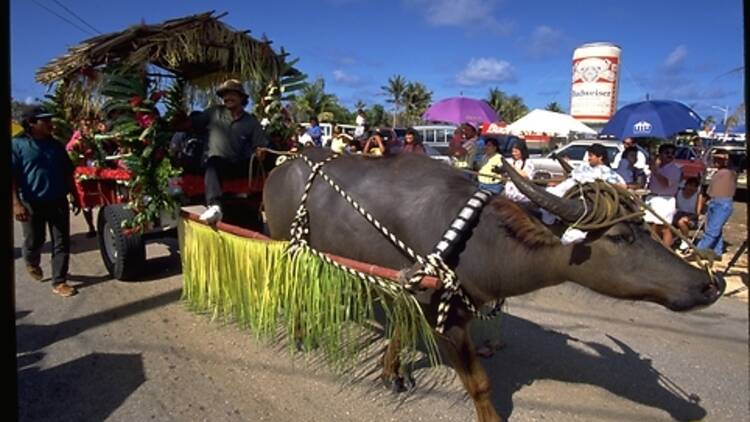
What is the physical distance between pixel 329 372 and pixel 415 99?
195 feet

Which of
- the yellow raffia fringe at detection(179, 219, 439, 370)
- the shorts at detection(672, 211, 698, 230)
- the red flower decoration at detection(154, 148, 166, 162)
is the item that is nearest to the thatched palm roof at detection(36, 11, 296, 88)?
the red flower decoration at detection(154, 148, 166, 162)

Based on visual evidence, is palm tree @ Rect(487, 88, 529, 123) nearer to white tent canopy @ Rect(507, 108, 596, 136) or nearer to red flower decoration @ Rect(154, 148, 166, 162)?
white tent canopy @ Rect(507, 108, 596, 136)

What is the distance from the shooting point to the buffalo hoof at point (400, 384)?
11.0ft

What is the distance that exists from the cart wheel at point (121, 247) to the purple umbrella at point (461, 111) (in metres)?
9.01

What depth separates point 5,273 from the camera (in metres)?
1.53

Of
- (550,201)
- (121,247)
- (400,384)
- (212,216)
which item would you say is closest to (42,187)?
(121,247)

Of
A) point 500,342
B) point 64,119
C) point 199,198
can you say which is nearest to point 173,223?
point 199,198

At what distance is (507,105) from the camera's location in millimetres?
54469

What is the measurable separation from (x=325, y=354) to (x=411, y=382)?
67 cm

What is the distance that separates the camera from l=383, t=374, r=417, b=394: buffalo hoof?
336 cm

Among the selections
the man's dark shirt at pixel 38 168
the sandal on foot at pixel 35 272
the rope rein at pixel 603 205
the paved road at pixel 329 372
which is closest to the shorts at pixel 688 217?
the paved road at pixel 329 372

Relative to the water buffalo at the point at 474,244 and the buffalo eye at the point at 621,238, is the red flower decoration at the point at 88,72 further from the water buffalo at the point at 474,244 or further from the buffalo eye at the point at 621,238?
the buffalo eye at the point at 621,238

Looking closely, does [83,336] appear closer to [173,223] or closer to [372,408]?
[173,223]

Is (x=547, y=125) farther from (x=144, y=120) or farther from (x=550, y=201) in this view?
(x=550, y=201)
